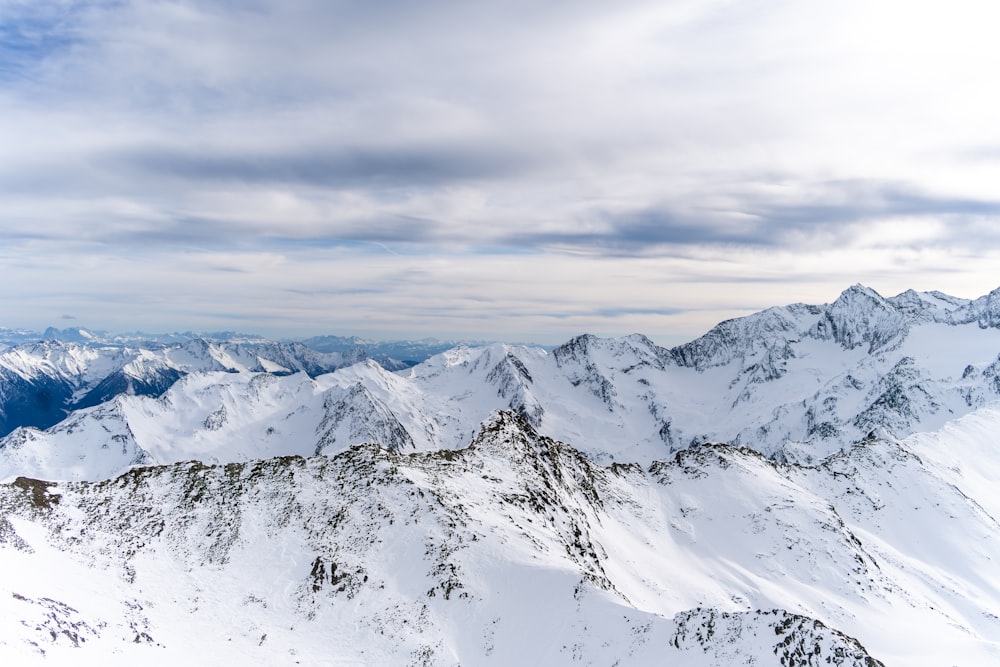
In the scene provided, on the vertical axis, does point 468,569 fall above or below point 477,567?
below

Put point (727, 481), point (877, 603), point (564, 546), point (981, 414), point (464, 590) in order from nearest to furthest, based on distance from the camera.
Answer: point (464, 590), point (564, 546), point (877, 603), point (727, 481), point (981, 414)

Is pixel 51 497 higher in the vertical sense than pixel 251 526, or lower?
higher

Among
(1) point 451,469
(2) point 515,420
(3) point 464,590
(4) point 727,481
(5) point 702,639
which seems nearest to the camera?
(5) point 702,639

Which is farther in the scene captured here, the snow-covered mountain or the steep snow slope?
the steep snow slope

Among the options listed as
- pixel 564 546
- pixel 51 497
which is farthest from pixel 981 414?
pixel 51 497

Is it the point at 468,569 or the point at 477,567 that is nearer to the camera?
the point at 468,569

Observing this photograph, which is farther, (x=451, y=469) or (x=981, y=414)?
(x=981, y=414)

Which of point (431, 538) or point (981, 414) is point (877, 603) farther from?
point (981, 414)

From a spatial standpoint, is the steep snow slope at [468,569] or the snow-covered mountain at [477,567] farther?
the steep snow slope at [468,569]
